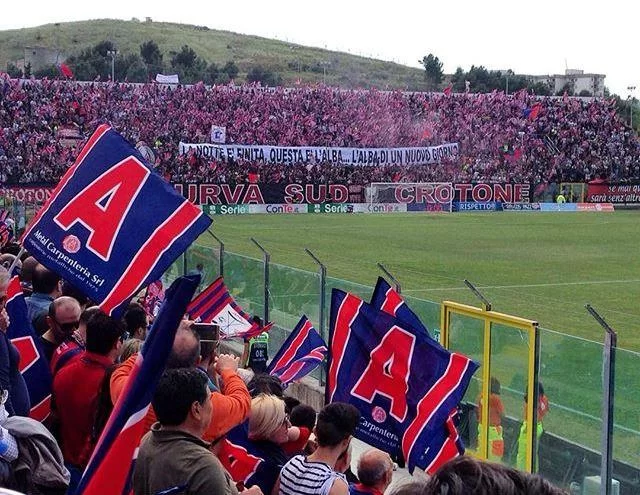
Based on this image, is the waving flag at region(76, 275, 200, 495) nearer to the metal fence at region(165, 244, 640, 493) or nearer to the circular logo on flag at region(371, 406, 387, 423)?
the circular logo on flag at region(371, 406, 387, 423)

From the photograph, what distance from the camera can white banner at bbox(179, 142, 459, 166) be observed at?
52.9 m

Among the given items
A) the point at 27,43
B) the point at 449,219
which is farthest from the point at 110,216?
the point at 27,43

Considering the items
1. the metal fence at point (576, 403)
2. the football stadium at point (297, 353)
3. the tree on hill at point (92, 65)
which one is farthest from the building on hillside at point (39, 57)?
the metal fence at point (576, 403)

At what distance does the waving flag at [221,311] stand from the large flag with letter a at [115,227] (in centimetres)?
402

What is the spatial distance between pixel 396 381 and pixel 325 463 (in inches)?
58.1

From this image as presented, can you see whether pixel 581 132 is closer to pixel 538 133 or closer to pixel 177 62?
pixel 538 133

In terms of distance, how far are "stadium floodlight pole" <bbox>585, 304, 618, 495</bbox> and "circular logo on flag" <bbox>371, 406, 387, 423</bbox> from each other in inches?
79.3

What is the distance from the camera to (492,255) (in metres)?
27.5

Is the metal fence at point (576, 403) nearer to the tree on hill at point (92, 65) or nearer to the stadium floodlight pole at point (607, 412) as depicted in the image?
the stadium floodlight pole at point (607, 412)

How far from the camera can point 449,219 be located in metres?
43.7

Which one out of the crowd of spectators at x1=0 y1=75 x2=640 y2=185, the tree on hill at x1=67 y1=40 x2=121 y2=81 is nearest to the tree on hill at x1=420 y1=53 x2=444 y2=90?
the tree on hill at x1=67 y1=40 x2=121 y2=81

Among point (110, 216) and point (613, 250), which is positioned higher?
point (110, 216)

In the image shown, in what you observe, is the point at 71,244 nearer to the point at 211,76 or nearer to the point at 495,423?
the point at 495,423

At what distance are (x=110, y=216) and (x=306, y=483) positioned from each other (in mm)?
2074
